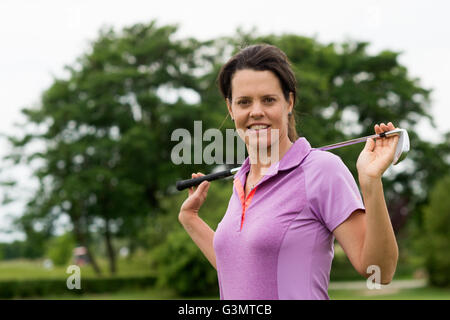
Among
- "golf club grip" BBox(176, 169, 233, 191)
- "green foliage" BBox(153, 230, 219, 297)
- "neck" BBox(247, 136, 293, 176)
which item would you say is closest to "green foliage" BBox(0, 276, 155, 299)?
"green foliage" BBox(153, 230, 219, 297)

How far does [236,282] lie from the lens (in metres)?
2.08

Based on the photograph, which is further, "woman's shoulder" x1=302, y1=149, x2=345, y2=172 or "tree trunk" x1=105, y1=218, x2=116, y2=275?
"tree trunk" x1=105, y1=218, x2=116, y2=275

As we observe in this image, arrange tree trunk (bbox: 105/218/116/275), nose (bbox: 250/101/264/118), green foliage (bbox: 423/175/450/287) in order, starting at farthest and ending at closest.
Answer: tree trunk (bbox: 105/218/116/275) → green foliage (bbox: 423/175/450/287) → nose (bbox: 250/101/264/118)

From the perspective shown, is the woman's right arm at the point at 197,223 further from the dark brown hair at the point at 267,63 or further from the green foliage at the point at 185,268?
the green foliage at the point at 185,268

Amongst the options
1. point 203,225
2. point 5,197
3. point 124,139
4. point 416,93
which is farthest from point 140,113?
point 203,225

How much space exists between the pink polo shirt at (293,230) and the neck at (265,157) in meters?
0.11

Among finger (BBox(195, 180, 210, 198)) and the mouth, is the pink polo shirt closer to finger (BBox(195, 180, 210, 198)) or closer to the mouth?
the mouth

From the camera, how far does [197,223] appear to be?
2.73 metres

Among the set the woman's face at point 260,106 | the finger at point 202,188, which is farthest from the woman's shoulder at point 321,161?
the finger at point 202,188

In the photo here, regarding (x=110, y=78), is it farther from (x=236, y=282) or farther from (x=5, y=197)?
(x=236, y=282)

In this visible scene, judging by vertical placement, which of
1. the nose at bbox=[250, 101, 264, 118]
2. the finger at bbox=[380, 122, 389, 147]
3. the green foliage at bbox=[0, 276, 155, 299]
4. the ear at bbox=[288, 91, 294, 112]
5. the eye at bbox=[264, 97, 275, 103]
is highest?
the green foliage at bbox=[0, 276, 155, 299]

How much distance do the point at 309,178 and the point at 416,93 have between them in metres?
32.1

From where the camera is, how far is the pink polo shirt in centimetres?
190

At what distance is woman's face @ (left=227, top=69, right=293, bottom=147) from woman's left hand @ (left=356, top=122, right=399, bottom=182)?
1.35ft
